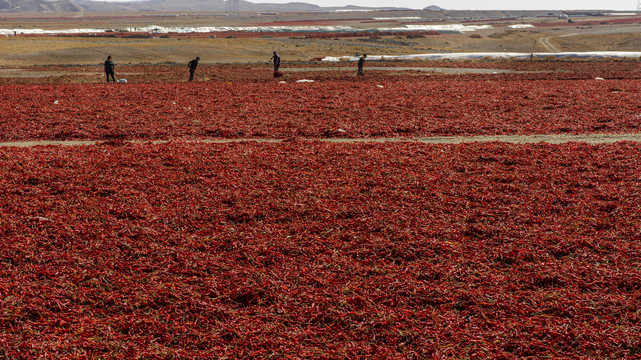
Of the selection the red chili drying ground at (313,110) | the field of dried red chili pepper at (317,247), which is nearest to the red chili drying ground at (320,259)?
the field of dried red chili pepper at (317,247)

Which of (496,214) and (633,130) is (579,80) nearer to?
(633,130)

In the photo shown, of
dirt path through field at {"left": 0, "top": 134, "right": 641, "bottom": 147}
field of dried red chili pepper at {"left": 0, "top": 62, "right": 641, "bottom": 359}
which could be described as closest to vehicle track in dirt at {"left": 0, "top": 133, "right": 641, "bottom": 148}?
dirt path through field at {"left": 0, "top": 134, "right": 641, "bottom": 147}

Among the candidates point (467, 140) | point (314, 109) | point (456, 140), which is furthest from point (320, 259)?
point (314, 109)

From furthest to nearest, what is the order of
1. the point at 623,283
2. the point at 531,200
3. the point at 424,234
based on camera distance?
the point at 531,200 < the point at 424,234 < the point at 623,283

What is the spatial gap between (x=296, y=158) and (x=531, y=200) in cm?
628

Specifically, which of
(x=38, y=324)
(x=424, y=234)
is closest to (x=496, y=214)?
(x=424, y=234)

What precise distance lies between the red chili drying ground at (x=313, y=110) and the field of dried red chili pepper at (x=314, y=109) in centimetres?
4

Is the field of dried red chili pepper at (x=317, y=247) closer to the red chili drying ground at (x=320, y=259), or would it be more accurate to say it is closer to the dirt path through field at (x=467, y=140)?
the red chili drying ground at (x=320, y=259)

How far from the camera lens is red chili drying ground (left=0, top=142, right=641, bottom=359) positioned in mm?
5914

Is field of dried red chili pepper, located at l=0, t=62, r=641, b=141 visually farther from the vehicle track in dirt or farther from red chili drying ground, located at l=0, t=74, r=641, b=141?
the vehicle track in dirt

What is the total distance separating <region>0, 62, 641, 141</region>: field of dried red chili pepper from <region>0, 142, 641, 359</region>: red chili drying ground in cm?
467

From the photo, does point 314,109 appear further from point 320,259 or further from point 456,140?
point 320,259

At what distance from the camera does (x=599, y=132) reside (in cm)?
1675

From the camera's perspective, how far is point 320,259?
306 inches
